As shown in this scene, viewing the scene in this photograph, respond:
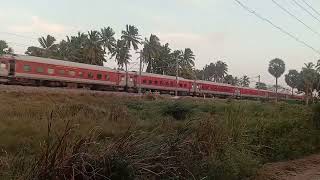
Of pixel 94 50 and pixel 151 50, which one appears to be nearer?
pixel 94 50

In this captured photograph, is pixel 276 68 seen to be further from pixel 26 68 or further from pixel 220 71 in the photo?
pixel 26 68

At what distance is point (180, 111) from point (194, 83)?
37650 mm

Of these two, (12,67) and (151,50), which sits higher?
(151,50)

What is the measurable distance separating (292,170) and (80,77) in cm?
3137

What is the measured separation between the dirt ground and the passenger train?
2701 centimetres

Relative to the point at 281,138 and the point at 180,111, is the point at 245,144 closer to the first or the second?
the point at 281,138

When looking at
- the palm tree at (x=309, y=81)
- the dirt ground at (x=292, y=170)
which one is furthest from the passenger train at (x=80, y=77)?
the dirt ground at (x=292, y=170)

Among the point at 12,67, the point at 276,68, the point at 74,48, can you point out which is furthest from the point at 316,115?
the point at 276,68

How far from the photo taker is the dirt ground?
12.5 meters

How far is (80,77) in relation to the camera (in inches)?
1672

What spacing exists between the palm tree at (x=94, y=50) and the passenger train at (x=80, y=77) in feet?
81.5

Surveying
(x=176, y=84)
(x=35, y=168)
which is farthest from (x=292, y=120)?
(x=176, y=84)

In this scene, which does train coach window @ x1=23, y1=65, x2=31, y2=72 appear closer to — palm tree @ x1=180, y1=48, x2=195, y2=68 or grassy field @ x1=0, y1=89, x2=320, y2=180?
grassy field @ x1=0, y1=89, x2=320, y2=180

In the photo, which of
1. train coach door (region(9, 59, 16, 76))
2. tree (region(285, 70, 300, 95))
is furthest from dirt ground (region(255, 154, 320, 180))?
tree (region(285, 70, 300, 95))
